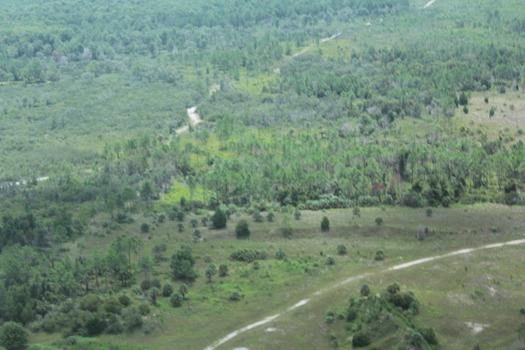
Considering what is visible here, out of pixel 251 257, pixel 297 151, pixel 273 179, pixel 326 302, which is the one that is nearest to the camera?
pixel 326 302

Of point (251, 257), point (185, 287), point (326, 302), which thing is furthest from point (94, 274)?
point (326, 302)

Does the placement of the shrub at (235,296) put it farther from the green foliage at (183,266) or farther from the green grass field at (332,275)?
the green foliage at (183,266)

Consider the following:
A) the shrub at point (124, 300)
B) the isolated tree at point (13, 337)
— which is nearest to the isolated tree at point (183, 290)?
the shrub at point (124, 300)

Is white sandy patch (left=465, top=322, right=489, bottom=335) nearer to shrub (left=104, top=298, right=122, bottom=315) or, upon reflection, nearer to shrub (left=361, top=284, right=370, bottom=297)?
shrub (left=361, top=284, right=370, bottom=297)

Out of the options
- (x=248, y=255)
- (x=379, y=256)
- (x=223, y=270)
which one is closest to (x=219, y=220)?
(x=248, y=255)

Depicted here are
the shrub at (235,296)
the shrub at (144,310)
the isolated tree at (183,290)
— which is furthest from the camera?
the isolated tree at (183,290)

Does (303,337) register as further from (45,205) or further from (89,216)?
(45,205)

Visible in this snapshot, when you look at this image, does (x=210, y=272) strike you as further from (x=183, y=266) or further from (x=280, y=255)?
(x=280, y=255)
